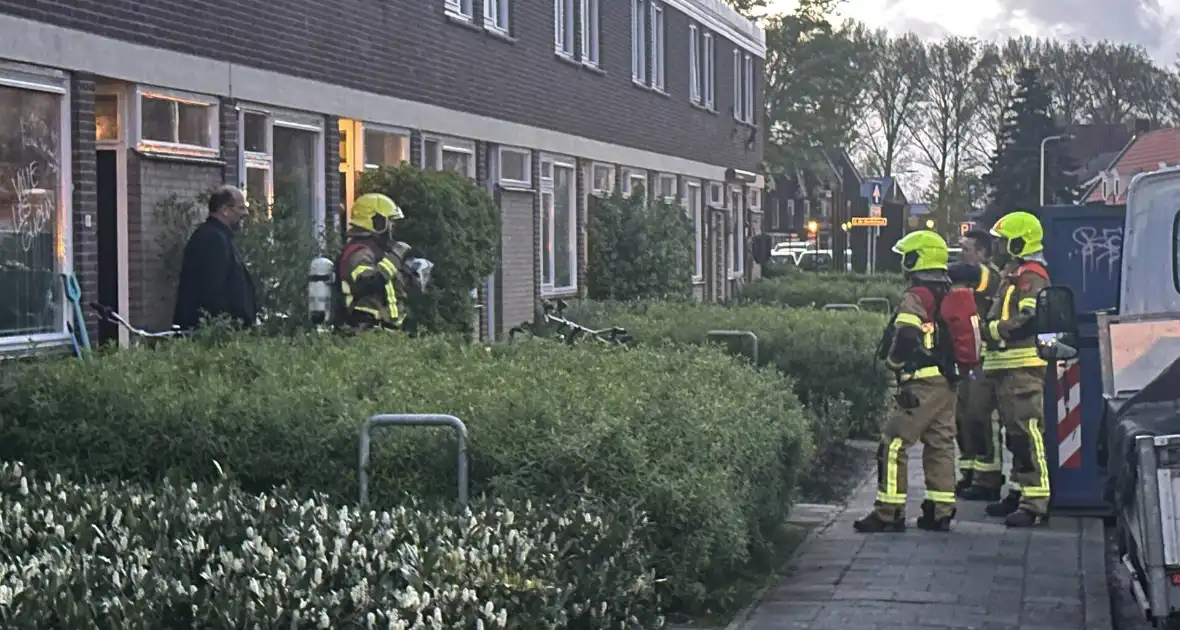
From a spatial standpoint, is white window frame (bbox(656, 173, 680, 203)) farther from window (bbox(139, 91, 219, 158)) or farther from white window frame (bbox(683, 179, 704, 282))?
window (bbox(139, 91, 219, 158))

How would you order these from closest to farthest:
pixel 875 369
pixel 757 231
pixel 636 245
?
1. pixel 875 369
2. pixel 636 245
3. pixel 757 231

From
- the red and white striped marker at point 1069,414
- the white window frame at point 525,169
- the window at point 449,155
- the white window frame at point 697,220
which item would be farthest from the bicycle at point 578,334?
the white window frame at point 697,220

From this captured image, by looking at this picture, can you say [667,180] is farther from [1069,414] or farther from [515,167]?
[1069,414]

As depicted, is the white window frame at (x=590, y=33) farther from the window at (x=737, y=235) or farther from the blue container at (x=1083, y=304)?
the blue container at (x=1083, y=304)

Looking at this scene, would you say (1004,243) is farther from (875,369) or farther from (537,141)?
(537,141)

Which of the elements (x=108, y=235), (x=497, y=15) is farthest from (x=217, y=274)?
(x=497, y=15)

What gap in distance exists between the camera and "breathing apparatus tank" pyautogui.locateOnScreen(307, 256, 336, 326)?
38.9ft

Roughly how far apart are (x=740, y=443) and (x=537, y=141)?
46.6 feet

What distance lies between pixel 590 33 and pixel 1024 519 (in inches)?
594

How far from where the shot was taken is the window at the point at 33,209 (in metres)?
10.8

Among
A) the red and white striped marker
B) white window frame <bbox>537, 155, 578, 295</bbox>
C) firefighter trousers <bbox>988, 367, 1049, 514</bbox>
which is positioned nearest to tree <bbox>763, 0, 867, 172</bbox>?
white window frame <bbox>537, 155, 578, 295</bbox>

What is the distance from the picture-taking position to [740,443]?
8.09 m

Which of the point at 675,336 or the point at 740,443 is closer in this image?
the point at 740,443

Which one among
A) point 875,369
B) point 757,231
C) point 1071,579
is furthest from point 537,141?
point 757,231
